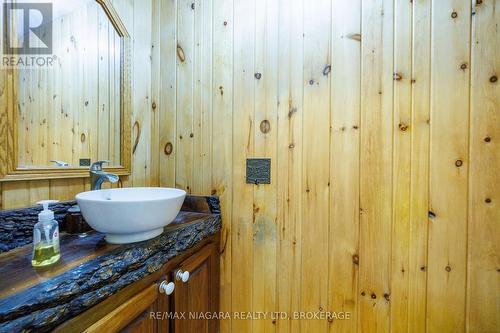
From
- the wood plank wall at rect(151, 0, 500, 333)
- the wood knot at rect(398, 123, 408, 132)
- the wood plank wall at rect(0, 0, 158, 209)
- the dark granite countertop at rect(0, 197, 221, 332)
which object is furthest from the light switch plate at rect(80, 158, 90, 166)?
the wood knot at rect(398, 123, 408, 132)

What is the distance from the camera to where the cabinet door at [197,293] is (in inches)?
32.3

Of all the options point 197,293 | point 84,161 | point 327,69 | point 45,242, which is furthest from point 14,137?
point 327,69

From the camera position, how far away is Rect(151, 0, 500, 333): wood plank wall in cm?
91

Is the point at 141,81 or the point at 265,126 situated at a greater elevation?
the point at 141,81

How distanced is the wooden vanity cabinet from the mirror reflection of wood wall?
1.75 ft

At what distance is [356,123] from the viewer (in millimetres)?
1017

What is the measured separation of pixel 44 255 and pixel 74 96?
63 cm

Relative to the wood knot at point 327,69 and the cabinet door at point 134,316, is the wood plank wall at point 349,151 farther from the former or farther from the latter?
the cabinet door at point 134,316

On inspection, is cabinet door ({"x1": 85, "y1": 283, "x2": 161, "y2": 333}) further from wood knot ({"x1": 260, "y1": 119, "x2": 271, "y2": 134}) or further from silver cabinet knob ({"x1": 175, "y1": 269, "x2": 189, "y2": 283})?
wood knot ({"x1": 260, "y1": 119, "x2": 271, "y2": 134})

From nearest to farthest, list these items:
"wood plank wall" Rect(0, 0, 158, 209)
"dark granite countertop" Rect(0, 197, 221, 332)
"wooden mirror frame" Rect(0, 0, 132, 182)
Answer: "dark granite countertop" Rect(0, 197, 221, 332), "wooden mirror frame" Rect(0, 0, 132, 182), "wood plank wall" Rect(0, 0, 158, 209)

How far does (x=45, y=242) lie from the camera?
1.91ft

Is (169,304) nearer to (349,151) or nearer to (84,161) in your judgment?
(84,161)

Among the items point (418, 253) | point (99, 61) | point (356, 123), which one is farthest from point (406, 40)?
point (99, 61)

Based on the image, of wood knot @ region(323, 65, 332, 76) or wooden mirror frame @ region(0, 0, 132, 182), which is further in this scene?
wood knot @ region(323, 65, 332, 76)
